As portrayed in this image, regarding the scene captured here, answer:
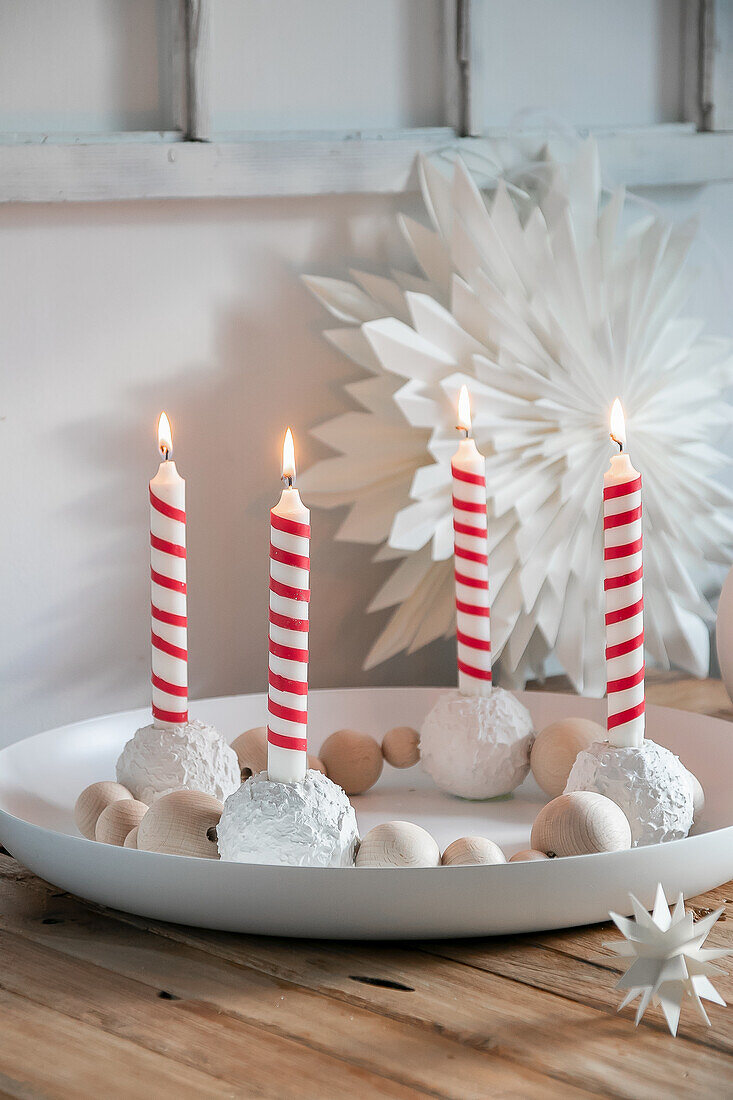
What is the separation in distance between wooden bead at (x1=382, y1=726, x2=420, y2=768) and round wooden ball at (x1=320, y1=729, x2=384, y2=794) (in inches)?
0.7

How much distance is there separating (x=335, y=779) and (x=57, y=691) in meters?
0.28

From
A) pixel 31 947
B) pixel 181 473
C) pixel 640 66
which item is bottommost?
pixel 31 947

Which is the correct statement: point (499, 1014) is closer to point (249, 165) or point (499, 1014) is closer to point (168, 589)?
point (168, 589)

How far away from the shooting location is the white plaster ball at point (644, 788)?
2.05 feet

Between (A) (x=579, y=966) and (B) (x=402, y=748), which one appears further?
(B) (x=402, y=748)

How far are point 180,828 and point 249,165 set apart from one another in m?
0.56

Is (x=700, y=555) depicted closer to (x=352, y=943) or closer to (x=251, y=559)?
(x=251, y=559)

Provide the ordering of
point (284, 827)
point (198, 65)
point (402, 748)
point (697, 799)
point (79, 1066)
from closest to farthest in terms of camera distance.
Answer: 1. point (79, 1066)
2. point (284, 827)
3. point (697, 799)
4. point (402, 748)
5. point (198, 65)

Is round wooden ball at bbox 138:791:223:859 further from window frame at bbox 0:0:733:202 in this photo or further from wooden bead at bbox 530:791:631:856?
window frame at bbox 0:0:733:202

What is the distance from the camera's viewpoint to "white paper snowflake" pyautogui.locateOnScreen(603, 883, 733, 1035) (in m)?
0.50

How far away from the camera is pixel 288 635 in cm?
59

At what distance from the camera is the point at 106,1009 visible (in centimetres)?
51

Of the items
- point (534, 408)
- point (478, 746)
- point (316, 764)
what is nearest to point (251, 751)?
point (316, 764)

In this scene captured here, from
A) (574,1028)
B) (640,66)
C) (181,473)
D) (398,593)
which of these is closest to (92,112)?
(181,473)
